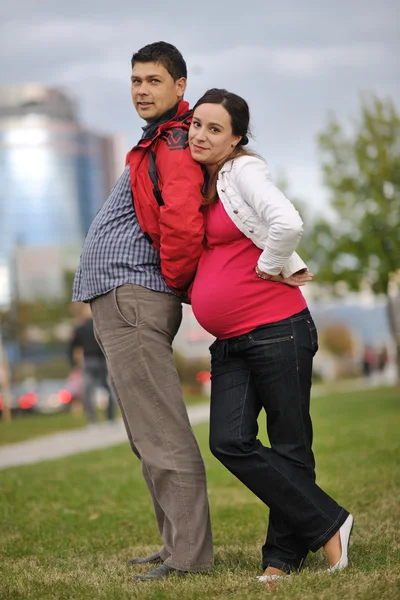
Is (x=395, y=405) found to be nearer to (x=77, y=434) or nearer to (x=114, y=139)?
(x=77, y=434)

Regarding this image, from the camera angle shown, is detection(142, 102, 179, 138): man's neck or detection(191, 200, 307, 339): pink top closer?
detection(191, 200, 307, 339): pink top

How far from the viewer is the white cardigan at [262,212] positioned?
3.88 metres

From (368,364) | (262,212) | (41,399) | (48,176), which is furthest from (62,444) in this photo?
(48,176)

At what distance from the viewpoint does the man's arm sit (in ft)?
13.0

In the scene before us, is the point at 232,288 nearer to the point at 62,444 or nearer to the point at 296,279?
the point at 296,279

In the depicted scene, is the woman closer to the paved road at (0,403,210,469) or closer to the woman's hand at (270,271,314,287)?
the woman's hand at (270,271,314,287)

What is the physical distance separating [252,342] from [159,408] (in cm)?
53

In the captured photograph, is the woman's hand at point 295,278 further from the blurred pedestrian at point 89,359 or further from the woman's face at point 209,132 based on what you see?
the blurred pedestrian at point 89,359

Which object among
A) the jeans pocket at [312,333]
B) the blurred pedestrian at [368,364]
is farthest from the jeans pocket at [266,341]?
the blurred pedestrian at [368,364]

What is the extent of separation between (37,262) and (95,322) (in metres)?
110

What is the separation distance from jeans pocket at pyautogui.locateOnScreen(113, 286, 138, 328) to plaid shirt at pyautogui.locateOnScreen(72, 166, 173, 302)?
0.15 feet

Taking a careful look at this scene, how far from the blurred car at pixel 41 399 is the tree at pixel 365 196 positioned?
31.0ft

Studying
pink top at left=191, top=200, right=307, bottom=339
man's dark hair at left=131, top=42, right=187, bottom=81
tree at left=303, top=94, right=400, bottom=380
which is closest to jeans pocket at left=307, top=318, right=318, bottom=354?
pink top at left=191, top=200, right=307, bottom=339

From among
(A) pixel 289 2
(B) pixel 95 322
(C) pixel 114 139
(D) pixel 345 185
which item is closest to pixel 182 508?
(B) pixel 95 322
